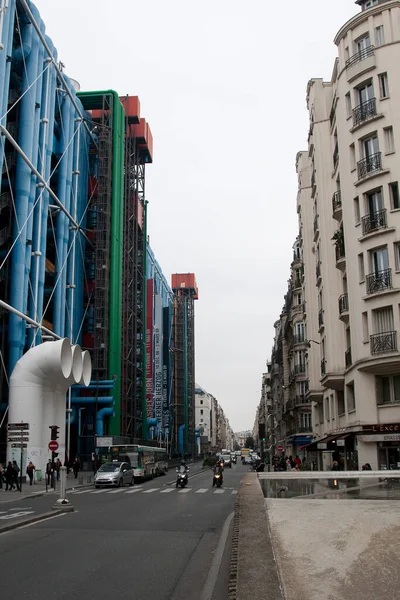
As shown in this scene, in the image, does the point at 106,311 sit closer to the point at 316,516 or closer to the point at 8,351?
the point at 8,351

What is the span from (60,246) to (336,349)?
85.7ft

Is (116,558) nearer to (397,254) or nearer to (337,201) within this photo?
(397,254)

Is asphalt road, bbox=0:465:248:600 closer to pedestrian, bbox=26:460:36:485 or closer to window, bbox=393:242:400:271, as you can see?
window, bbox=393:242:400:271

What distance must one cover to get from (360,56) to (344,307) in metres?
12.8

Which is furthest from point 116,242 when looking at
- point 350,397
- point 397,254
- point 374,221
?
point 397,254

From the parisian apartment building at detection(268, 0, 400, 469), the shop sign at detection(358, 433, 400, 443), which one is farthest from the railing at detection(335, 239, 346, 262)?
the shop sign at detection(358, 433, 400, 443)

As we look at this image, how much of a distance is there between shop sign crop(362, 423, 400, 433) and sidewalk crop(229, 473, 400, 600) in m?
17.3

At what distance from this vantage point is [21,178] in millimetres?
43031

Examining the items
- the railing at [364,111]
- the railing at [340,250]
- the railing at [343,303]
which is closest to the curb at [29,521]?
the railing at [343,303]

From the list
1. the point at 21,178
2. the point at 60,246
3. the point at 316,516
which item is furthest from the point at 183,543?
the point at 60,246

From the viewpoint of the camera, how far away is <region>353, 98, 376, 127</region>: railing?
3131 cm

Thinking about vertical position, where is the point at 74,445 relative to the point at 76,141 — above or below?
below

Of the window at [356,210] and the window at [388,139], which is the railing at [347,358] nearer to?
the window at [356,210]

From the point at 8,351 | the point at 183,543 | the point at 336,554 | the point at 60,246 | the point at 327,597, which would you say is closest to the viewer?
the point at 327,597
